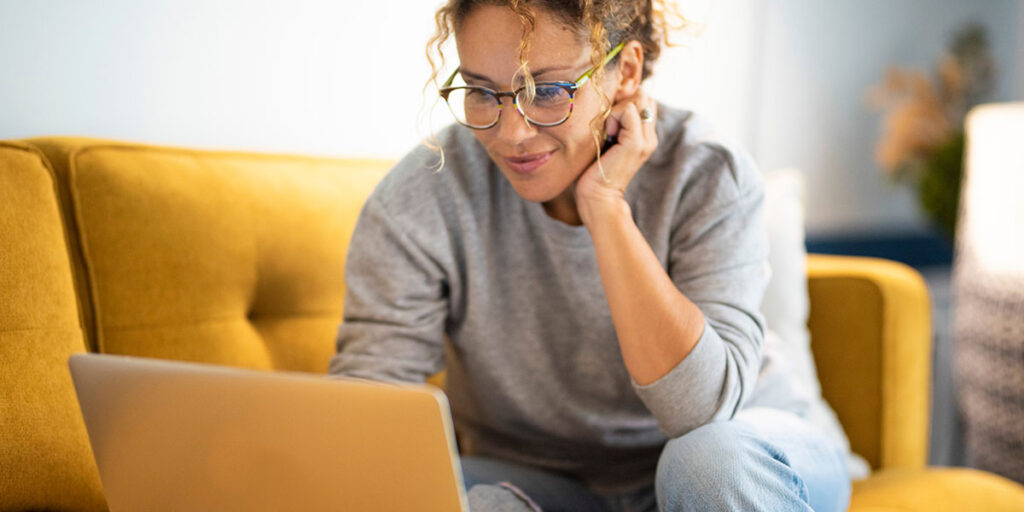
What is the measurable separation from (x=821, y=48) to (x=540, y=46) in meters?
2.32

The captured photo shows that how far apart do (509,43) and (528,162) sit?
152 mm

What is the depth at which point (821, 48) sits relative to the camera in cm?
301

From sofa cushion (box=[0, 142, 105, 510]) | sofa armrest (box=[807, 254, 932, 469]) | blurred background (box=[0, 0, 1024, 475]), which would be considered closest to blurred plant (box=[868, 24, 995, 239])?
blurred background (box=[0, 0, 1024, 475])

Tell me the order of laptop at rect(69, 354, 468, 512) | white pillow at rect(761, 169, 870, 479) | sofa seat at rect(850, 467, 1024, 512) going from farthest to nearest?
white pillow at rect(761, 169, 870, 479), sofa seat at rect(850, 467, 1024, 512), laptop at rect(69, 354, 468, 512)

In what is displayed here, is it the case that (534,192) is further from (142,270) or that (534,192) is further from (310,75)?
(310,75)

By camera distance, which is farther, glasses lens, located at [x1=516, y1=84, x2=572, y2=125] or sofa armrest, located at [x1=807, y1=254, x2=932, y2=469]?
sofa armrest, located at [x1=807, y1=254, x2=932, y2=469]

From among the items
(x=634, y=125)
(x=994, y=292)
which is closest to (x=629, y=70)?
(x=634, y=125)

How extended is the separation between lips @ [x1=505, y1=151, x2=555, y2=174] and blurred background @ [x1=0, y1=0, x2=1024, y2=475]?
31cm

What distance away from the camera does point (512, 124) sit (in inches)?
39.9

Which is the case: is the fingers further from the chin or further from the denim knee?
the denim knee

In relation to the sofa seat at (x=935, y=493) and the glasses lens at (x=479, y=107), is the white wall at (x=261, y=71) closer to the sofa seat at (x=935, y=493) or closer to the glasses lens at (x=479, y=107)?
the glasses lens at (x=479, y=107)

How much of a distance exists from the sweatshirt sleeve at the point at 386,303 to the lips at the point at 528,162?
17 centimetres

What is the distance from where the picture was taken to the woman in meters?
0.99

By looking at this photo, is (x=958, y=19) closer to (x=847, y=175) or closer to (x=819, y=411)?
(x=847, y=175)
